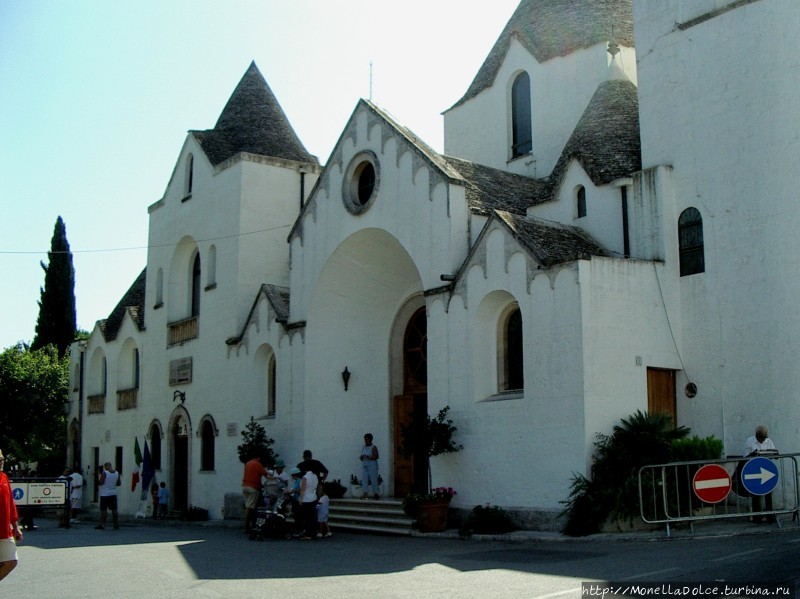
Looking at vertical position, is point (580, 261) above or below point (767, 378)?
above

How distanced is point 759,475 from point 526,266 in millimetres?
5413

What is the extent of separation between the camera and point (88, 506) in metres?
35.4

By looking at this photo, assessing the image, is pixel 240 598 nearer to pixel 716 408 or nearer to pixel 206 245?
pixel 716 408

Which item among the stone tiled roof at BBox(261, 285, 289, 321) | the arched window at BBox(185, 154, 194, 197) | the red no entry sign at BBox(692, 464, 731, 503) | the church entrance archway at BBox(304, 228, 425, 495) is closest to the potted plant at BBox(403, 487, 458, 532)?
the church entrance archway at BBox(304, 228, 425, 495)

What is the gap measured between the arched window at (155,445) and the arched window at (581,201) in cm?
1685

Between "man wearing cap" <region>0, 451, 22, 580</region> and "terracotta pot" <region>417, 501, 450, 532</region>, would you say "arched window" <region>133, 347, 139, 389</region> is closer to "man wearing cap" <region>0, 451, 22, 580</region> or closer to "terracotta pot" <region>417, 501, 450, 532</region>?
"terracotta pot" <region>417, 501, 450, 532</region>

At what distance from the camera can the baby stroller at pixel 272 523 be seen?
57.9 ft

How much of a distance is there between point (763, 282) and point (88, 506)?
27819mm

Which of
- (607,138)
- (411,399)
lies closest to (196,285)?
(411,399)

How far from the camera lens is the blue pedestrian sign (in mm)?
13352

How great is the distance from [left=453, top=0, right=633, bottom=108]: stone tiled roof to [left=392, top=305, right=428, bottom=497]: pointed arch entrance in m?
7.61

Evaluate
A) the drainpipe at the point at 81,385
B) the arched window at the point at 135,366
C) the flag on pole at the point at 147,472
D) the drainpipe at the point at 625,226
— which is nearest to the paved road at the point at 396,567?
the drainpipe at the point at 625,226

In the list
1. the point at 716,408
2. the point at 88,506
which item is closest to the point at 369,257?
the point at 716,408

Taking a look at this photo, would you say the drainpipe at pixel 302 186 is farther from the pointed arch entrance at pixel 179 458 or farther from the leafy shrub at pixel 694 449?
the leafy shrub at pixel 694 449
